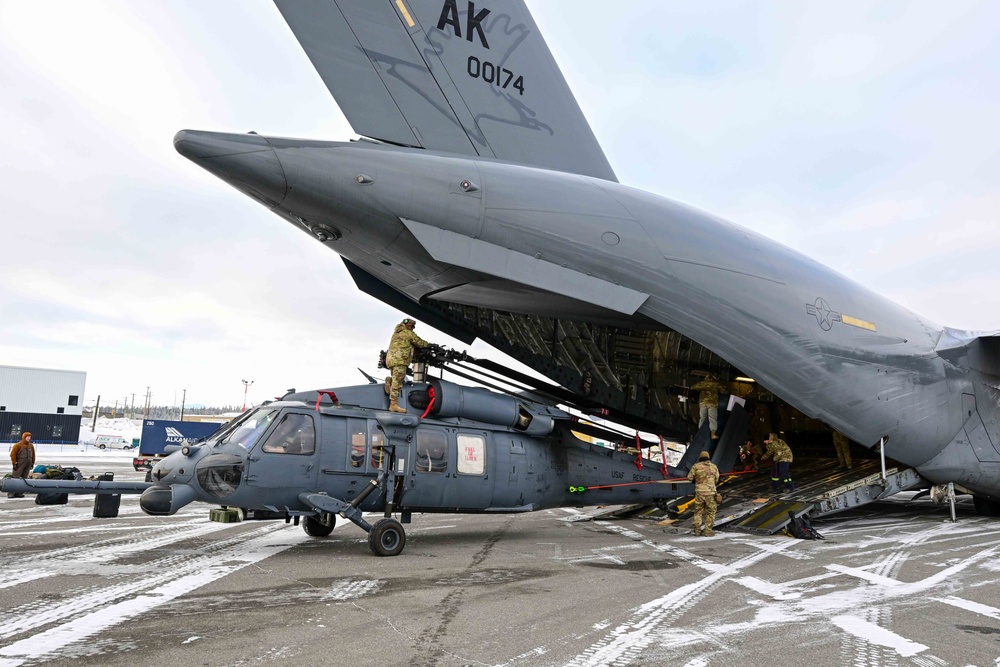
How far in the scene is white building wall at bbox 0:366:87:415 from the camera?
52.6m

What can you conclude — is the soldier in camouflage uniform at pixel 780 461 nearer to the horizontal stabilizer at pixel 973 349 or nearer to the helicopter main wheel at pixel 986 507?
the horizontal stabilizer at pixel 973 349

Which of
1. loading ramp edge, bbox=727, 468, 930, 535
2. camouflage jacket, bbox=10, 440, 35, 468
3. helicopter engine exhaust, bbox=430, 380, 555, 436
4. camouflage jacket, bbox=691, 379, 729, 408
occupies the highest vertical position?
camouflage jacket, bbox=691, 379, 729, 408

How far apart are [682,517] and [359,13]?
10299 millimetres

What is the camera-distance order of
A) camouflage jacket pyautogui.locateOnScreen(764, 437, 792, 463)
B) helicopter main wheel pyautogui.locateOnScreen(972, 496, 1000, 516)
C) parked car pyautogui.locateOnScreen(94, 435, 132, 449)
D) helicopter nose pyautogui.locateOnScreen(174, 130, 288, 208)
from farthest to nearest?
parked car pyautogui.locateOnScreen(94, 435, 132, 449) → helicopter main wheel pyautogui.locateOnScreen(972, 496, 1000, 516) → camouflage jacket pyautogui.locateOnScreen(764, 437, 792, 463) → helicopter nose pyautogui.locateOnScreen(174, 130, 288, 208)

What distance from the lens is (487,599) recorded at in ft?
20.9

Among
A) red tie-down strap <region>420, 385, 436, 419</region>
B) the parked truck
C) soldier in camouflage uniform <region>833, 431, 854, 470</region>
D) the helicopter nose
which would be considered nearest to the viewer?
the helicopter nose

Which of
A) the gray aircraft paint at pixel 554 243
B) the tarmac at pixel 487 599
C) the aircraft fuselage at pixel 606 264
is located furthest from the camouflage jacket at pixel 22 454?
the aircraft fuselage at pixel 606 264

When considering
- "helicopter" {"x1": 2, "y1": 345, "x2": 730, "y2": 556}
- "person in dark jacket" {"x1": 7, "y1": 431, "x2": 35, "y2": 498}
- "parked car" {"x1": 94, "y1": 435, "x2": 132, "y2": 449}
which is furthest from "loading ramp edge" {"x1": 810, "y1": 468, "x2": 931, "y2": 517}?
"parked car" {"x1": 94, "y1": 435, "x2": 132, "y2": 449}

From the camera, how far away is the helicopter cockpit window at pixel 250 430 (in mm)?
8750

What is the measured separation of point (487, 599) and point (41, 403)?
59.3 metres

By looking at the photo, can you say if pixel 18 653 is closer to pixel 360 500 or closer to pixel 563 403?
pixel 360 500

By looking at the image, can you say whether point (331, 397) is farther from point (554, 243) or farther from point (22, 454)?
point (22, 454)

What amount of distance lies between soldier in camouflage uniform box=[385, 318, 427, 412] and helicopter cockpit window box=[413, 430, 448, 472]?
522 millimetres

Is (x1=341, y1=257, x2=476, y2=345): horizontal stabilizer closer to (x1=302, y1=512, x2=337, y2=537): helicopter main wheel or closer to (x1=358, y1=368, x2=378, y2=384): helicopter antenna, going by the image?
(x1=358, y1=368, x2=378, y2=384): helicopter antenna
